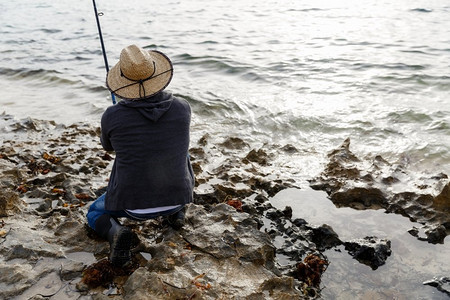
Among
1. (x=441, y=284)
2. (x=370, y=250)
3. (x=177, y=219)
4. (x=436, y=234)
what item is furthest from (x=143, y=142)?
(x=436, y=234)

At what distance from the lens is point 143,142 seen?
10.9 ft

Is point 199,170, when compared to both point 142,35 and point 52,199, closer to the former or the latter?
point 52,199

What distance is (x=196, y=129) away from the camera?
7480mm

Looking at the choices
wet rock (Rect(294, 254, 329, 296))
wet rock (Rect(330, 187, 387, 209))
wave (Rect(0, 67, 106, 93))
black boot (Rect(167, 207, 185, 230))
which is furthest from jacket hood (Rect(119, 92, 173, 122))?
wave (Rect(0, 67, 106, 93))

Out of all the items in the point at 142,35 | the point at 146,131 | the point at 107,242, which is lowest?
the point at 142,35

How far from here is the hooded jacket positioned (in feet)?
10.8

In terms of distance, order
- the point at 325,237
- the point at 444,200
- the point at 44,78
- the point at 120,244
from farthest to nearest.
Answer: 1. the point at 44,78
2. the point at 444,200
3. the point at 325,237
4. the point at 120,244

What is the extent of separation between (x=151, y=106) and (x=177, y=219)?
1.16m

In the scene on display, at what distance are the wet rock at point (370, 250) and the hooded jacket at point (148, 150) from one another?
1.64 meters

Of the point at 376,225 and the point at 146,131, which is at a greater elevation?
the point at 146,131

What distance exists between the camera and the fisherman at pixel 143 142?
3289 mm

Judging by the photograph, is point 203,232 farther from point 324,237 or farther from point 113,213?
point 324,237

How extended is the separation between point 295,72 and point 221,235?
7734 mm

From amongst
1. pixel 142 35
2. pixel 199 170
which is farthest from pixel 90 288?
pixel 142 35
